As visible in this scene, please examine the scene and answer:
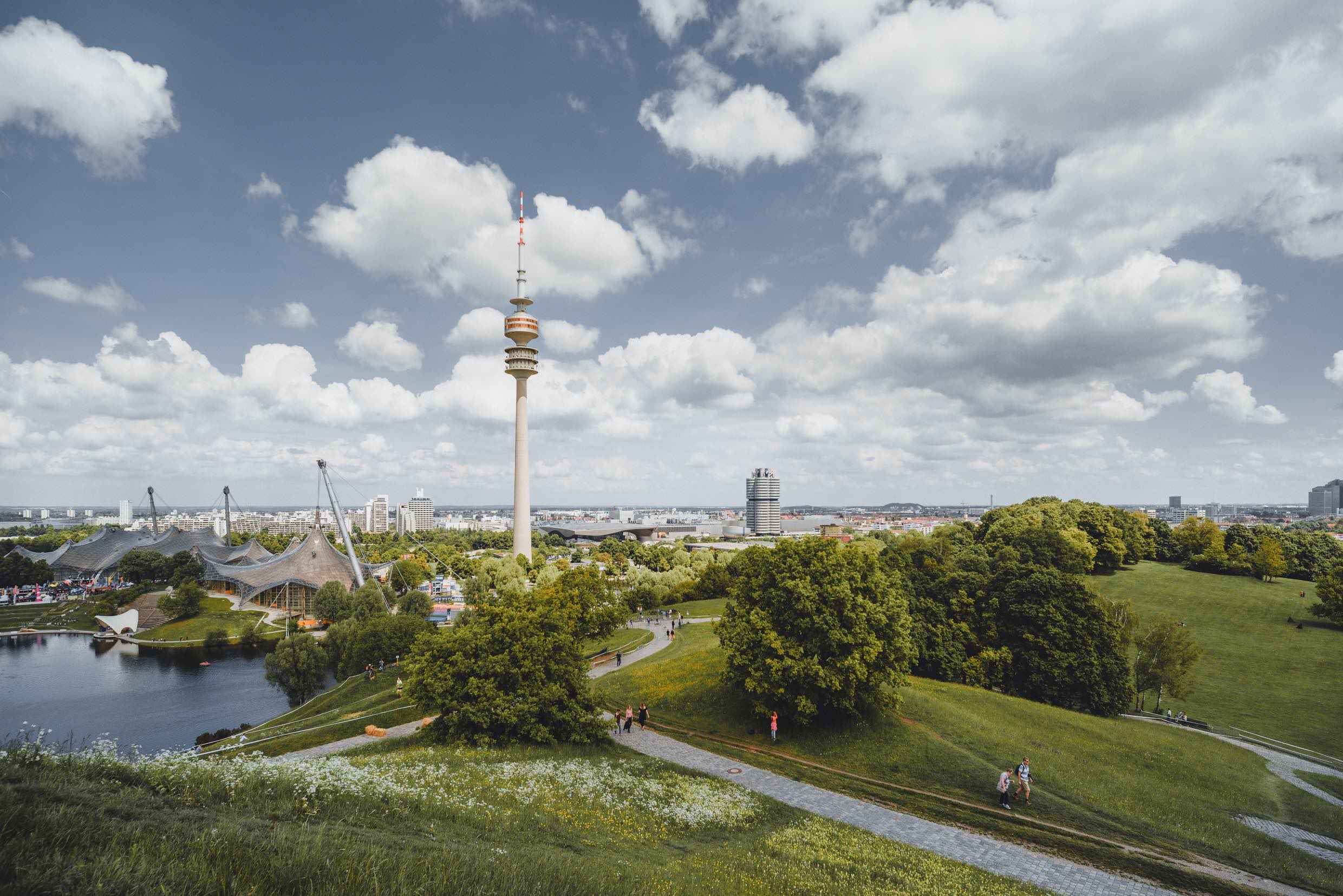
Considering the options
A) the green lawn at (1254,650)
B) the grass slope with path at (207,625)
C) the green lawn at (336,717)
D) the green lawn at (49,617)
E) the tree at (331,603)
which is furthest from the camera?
the green lawn at (49,617)

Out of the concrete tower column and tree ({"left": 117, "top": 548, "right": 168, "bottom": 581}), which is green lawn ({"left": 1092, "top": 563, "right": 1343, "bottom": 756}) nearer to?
the concrete tower column

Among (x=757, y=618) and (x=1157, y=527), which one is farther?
(x=1157, y=527)

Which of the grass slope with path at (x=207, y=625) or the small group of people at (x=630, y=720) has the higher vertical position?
the small group of people at (x=630, y=720)

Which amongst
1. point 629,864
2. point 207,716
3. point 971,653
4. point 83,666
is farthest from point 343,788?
point 83,666

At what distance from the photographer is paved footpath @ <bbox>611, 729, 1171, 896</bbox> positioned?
1630 cm

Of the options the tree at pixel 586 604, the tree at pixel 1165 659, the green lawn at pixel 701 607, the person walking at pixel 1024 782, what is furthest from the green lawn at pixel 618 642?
the tree at pixel 1165 659

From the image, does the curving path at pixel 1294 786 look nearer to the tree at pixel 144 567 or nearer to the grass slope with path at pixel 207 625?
the grass slope with path at pixel 207 625

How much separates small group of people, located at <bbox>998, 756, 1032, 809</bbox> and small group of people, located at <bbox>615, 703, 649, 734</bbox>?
1603 cm

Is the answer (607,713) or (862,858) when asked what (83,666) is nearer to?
(607,713)

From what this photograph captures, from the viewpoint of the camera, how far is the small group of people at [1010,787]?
2117 centimetres

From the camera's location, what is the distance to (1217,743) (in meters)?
31.8

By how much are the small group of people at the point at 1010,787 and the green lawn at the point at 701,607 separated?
4692 cm

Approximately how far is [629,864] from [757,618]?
1832 centimetres

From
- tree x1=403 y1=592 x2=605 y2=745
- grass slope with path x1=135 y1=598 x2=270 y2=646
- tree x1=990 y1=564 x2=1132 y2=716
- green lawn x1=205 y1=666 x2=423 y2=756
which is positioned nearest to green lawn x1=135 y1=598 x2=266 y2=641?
grass slope with path x1=135 y1=598 x2=270 y2=646
